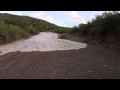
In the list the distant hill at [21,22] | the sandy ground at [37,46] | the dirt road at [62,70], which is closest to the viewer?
the dirt road at [62,70]

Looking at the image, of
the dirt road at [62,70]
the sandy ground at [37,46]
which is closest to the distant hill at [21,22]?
the sandy ground at [37,46]

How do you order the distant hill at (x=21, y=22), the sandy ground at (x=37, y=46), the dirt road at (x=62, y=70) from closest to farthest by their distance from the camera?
the dirt road at (x=62, y=70), the sandy ground at (x=37, y=46), the distant hill at (x=21, y=22)

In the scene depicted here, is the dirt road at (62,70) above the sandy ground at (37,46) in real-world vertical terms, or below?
above

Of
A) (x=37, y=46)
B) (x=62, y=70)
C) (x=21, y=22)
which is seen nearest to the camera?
(x=62, y=70)

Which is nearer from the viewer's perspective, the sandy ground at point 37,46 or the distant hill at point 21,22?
the sandy ground at point 37,46

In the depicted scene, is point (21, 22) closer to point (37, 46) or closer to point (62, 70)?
point (37, 46)

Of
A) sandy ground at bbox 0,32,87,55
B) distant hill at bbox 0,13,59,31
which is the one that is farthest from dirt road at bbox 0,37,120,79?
distant hill at bbox 0,13,59,31

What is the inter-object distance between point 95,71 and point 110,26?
6615mm

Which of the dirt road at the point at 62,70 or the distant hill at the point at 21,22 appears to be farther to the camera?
the distant hill at the point at 21,22

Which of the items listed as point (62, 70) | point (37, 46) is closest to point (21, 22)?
point (37, 46)

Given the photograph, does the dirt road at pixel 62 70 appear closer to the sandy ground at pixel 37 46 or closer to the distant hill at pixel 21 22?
the sandy ground at pixel 37 46

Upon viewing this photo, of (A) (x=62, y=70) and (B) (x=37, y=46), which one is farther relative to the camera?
(B) (x=37, y=46)
